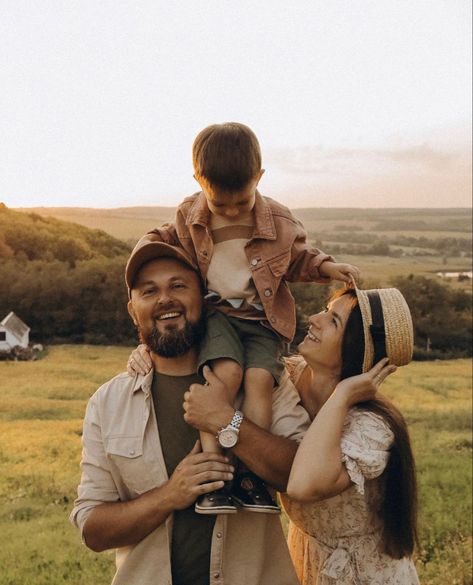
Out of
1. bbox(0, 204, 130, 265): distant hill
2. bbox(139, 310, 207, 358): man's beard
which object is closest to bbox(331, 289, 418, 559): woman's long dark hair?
bbox(139, 310, 207, 358): man's beard

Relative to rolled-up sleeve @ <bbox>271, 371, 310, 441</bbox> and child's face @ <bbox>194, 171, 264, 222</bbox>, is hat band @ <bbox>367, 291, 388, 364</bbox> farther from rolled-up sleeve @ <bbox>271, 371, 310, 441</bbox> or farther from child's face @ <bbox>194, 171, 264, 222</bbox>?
child's face @ <bbox>194, 171, 264, 222</bbox>

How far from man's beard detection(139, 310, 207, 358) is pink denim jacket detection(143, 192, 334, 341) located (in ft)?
0.86

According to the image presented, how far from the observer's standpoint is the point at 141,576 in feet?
9.21

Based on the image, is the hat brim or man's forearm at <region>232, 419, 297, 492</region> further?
the hat brim

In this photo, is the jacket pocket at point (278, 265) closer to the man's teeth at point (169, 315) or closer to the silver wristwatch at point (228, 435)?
the man's teeth at point (169, 315)

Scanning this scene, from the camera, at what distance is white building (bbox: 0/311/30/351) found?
15.0 m

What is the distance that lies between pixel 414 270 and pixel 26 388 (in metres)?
15.1

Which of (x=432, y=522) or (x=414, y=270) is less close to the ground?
→ (x=414, y=270)

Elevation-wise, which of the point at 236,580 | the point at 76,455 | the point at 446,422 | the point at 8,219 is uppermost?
the point at 8,219

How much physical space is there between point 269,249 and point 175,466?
99 centimetres

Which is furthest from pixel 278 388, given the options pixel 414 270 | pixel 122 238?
pixel 414 270

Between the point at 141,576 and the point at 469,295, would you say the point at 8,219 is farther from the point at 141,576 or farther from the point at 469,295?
the point at 469,295

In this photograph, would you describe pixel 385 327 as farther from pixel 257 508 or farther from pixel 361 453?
pixel 257 508

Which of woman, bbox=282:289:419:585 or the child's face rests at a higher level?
the child's face
